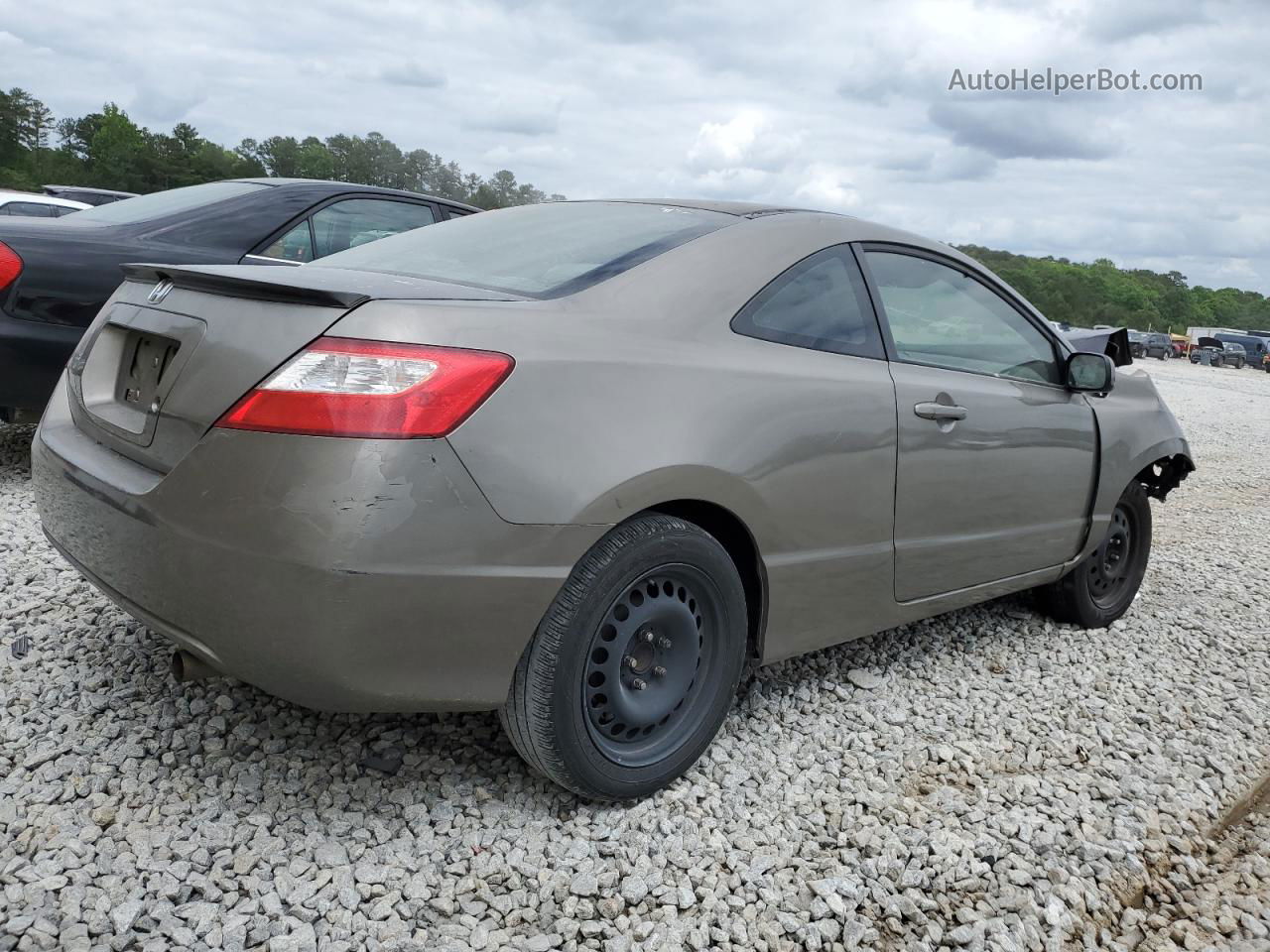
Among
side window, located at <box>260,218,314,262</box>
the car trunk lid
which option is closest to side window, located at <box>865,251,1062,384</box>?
the car trunk lid

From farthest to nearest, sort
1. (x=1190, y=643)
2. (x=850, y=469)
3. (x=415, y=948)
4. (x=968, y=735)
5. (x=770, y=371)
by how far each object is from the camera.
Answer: (x=1190, y=643)
(x=968, y=735)
(x=850, y=469)
(x=770, y=371)
(x=415, y=948)

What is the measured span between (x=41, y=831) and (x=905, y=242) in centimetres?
295

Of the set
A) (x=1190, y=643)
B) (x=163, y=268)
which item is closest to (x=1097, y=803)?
(x=1190, y=643)

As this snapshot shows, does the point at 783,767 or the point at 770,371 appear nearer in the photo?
the point at 770,371

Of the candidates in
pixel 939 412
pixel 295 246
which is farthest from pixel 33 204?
pixel 939 412

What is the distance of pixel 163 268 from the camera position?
2486mm

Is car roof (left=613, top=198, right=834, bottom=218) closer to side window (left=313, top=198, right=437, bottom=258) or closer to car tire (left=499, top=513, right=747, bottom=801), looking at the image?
car tire (left=499, top=513, right=747, bottom=801)

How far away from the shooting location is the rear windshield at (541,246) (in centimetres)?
260

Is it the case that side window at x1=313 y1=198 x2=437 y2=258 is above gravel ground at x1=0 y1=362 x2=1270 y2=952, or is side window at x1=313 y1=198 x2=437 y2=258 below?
above

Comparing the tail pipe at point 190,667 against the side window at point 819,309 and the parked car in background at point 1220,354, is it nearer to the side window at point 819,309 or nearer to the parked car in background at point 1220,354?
the side window at point 819,309

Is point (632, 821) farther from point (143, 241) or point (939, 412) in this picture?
point (143, 241)

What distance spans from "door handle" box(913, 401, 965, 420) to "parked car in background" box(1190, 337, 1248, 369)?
1852 inches

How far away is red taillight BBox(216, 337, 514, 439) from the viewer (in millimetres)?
1983

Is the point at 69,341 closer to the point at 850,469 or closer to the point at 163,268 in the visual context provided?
the point at 163,268
